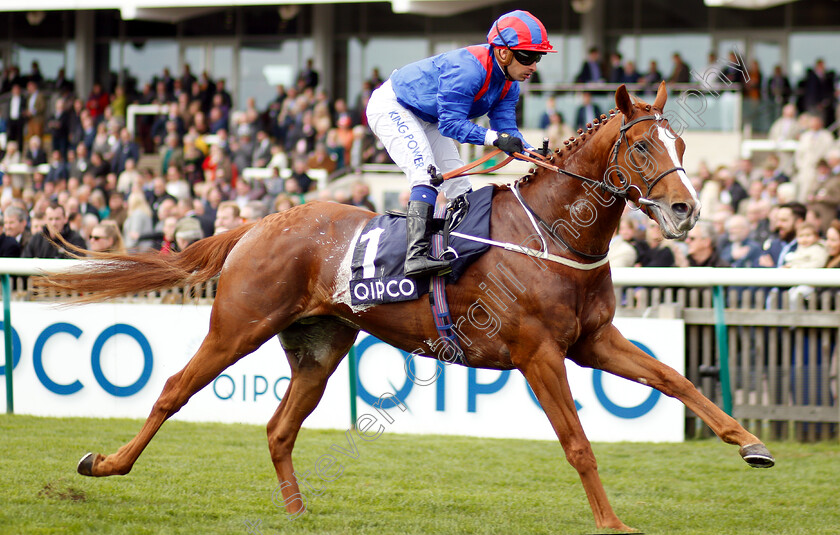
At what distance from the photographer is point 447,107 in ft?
13.5

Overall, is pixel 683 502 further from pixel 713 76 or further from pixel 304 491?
pixel 713 76

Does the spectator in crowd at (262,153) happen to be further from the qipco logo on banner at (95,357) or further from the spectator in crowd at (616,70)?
the qipco logo on banner at (95,357)

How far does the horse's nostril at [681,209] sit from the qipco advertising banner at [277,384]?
8.57 ft

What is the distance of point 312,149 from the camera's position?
14.1 m

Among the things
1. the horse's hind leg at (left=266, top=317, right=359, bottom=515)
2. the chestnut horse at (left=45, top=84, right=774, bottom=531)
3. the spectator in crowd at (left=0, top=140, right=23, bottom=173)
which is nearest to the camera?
the chestnut horse at (left=45, top=84, right=774, bottom=531)

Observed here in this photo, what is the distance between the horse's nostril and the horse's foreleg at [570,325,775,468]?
26.7 inches

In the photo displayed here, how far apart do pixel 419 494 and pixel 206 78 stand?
13.7 metres

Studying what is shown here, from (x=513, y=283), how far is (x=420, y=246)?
1.45ft

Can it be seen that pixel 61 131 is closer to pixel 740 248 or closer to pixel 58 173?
pixel 58 173

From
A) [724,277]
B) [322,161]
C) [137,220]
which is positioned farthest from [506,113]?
[322,161]

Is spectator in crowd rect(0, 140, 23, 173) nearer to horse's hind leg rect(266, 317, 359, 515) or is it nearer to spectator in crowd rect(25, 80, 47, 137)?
spectator in crowd rect(25, 80, 47, 137)

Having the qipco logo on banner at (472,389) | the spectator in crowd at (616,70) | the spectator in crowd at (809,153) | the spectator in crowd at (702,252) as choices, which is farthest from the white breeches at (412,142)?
the spectator in crowd at (616,70)

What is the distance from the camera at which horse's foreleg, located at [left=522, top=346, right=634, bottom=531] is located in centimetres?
387

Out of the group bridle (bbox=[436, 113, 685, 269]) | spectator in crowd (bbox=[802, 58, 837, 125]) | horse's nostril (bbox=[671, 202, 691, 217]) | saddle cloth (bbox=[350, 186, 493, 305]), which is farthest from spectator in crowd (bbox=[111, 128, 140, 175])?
horse's nostril (bbox=[671, 202, 691, 217])
